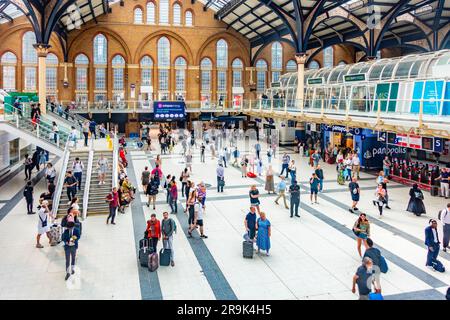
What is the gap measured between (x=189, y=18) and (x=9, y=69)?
63.0 feet

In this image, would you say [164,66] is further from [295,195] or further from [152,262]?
[152,262]

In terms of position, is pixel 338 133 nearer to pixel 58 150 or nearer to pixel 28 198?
pixel 58 150

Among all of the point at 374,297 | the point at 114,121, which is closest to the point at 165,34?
the point at 114,121

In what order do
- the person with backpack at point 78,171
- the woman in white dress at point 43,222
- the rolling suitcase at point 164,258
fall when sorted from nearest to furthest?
the rolling suitcase at point 164,258 → the woman in white dress at point 43,222 → the person with backpack at point 78,171

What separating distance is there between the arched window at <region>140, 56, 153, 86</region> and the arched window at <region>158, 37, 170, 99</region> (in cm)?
98

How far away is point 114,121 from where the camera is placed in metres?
41.6

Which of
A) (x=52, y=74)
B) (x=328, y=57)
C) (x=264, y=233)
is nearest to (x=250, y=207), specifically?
(x=264, y=233)

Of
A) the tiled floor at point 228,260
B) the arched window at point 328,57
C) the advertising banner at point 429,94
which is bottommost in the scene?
the tiled floor at point 228,260

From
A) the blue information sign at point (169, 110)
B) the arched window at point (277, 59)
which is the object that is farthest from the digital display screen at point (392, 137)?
the arched window at point (277, 59)

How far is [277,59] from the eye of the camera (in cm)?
4738

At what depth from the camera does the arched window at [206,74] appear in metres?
45.1

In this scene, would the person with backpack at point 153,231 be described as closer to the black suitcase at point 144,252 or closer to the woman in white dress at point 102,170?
the black suitcase at point 144,252

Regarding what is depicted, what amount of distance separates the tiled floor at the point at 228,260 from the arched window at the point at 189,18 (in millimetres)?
32430

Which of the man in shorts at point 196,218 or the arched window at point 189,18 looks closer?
the man in shorts at point 196,218
